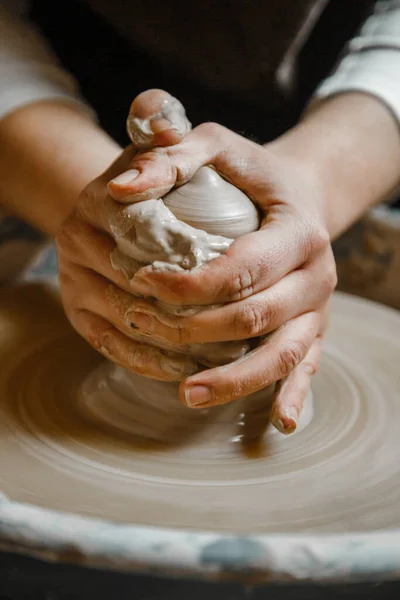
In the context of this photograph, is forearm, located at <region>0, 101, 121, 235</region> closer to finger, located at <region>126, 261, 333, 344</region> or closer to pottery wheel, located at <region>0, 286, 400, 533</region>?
pottery wheel, located at <region>0, 286, 400, 533</region>

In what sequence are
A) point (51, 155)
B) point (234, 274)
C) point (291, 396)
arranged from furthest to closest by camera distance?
point (51, 155) < point (291, 396) < point (234, 274)

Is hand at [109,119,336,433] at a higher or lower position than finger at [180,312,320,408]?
higher

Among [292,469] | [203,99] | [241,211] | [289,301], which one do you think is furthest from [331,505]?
[203,99]

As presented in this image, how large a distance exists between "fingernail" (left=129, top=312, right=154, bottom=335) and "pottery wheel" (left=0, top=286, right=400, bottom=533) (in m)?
0.15

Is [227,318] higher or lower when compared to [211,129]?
lower

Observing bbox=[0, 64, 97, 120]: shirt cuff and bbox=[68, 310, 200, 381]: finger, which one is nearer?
bbox=[68, 310, 200, 381]: finger

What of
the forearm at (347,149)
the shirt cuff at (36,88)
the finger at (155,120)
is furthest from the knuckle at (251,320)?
the shirt cuff at (36,88)

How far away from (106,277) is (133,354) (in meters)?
0.11

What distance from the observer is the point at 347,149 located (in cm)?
123

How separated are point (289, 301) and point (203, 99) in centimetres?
31

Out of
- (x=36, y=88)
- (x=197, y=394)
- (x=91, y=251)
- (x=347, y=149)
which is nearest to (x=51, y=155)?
(x=36, y=88)

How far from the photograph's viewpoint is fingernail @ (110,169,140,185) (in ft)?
2.50

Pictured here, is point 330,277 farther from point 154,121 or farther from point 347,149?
point 347,149

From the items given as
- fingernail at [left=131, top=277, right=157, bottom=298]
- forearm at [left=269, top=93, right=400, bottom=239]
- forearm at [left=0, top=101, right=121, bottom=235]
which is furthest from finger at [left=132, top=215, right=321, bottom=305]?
forearm at [left=0, top=101, right=121, bottom=235]
